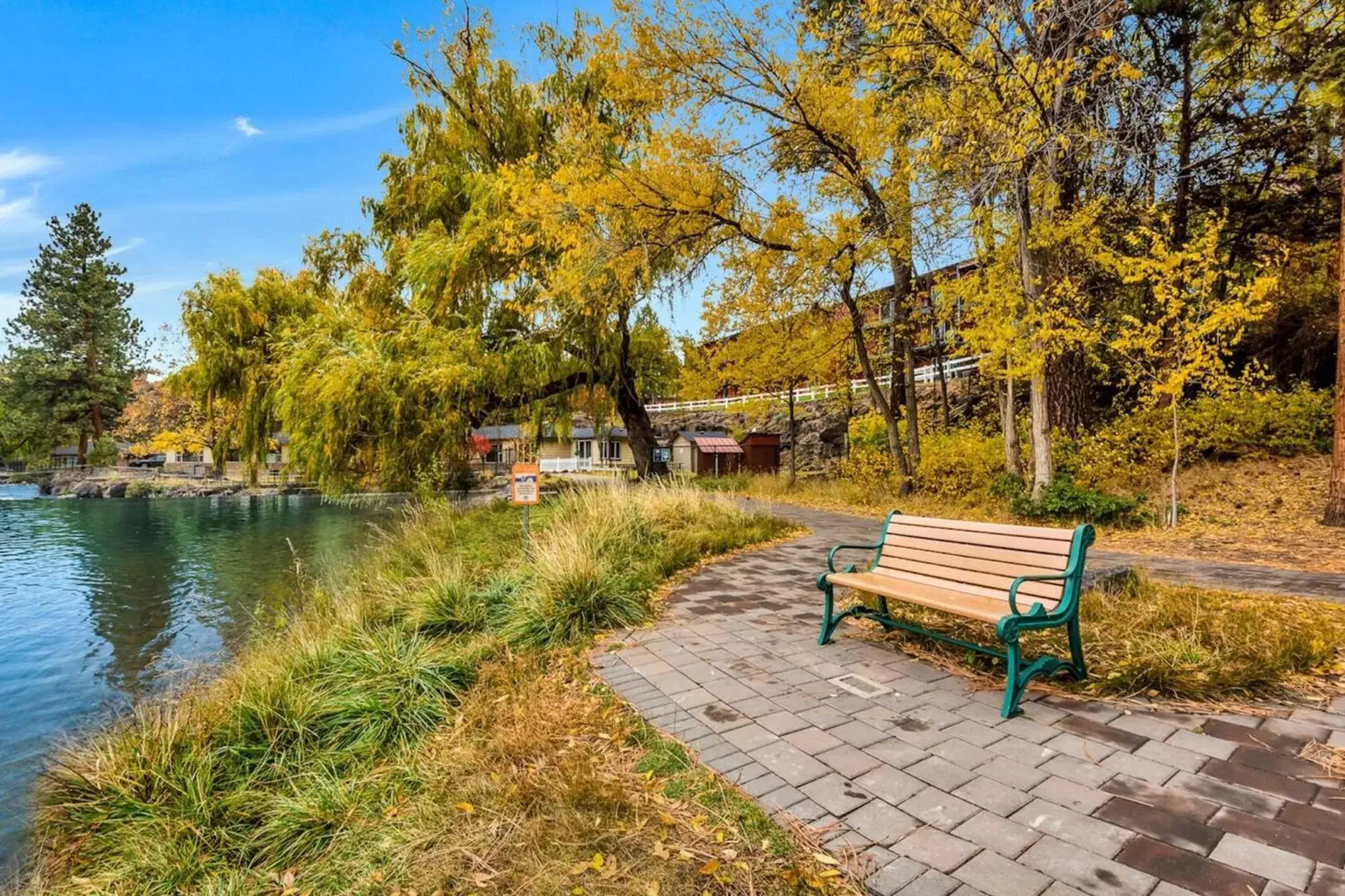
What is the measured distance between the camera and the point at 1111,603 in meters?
4.21

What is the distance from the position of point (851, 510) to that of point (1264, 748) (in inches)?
402

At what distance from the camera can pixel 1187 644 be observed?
11.4 feet

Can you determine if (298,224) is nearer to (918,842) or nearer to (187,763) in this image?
(187,763)

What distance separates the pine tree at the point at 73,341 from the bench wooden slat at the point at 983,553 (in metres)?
58.6

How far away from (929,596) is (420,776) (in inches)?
114

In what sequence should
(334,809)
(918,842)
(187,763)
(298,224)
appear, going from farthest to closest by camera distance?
(298,224), (187,763), (334,809), (918,842)

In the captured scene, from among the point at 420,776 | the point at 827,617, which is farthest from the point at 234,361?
the point at 827,617

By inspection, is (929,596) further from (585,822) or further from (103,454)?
(103,454)

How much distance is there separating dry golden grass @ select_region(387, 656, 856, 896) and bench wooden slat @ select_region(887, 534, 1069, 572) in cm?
217

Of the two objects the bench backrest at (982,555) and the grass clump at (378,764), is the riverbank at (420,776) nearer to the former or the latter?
the grass clump at (378,764)

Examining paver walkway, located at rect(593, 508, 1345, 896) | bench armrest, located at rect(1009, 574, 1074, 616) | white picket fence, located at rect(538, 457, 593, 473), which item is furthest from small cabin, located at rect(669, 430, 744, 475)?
bench armrest, located at rect(1009, 574, 1074, 616)

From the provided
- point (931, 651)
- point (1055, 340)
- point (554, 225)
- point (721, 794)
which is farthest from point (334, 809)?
point (1055, 340)

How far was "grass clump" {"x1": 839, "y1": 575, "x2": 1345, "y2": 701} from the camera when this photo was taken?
3.27 meters

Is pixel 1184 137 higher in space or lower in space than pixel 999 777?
higher
